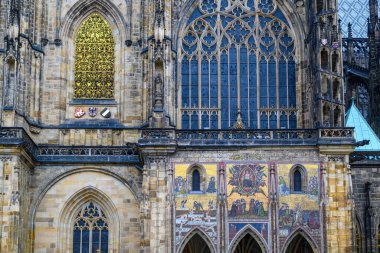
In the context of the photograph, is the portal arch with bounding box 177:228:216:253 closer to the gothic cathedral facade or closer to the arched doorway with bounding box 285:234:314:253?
the gothic cathedral facade

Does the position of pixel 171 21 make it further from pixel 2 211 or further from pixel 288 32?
pixel 2 211

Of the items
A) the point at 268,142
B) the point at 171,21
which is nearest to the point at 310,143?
the point at 268,142

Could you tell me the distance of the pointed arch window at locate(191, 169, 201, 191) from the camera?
33219 millimetres

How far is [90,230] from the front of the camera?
35375mm

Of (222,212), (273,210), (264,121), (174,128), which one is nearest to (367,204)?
(264,121)

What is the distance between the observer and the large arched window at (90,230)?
35.2m

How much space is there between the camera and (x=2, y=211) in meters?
32.4

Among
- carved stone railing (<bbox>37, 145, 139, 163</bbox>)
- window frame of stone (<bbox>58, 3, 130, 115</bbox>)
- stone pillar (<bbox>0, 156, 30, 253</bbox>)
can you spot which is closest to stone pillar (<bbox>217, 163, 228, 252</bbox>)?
carved stone railing (<bbox>37, 145, 139, 163</bbox>)

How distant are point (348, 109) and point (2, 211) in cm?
1648

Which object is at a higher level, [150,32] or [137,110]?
[150,32]

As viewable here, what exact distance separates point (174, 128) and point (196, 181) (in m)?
2.20

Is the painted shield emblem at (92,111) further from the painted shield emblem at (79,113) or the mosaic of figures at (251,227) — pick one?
the mosaic of figures at (251,227)

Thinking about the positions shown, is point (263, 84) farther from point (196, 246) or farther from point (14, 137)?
point (14, 137)

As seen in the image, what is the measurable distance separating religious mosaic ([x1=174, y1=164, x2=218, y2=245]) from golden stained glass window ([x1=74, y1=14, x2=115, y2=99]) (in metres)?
5.88
